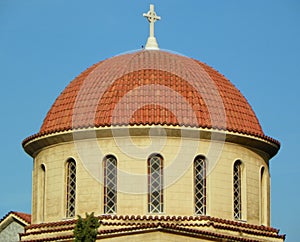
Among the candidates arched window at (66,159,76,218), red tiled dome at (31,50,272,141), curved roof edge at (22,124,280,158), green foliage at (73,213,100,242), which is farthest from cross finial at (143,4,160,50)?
green foliage at (73,213,100,242)

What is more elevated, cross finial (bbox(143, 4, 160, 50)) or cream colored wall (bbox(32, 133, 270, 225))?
cross finial (bbox(143, 4, 160, 50))

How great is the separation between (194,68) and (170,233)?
7.49m

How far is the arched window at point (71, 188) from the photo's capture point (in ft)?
141

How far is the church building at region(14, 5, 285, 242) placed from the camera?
4209 centimetres

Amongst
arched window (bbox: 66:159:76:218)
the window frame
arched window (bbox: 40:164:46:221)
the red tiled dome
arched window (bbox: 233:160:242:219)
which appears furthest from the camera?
arched window (bbox: 40:164:46:221)

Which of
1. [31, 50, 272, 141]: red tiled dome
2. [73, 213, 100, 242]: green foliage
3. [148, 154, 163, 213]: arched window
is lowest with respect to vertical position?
[73, 213, 100, 242]: green foliage

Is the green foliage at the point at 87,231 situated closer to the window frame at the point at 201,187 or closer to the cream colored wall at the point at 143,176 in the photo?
the cream colored wall at the point at 143,176

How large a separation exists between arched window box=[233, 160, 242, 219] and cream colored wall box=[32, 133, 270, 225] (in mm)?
149

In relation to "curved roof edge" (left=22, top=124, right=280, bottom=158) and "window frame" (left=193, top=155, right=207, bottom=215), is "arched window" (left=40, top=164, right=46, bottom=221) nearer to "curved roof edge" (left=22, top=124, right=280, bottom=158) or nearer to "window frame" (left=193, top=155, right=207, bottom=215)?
"curved roof edge" (left=22, top=124, right=280, bottom=158)

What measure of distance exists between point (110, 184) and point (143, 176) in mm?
1166

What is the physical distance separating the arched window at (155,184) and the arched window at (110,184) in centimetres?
116

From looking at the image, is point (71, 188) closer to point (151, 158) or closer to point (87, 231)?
point (151, 158)

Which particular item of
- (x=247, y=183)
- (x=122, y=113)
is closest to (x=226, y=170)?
(x=247, y=183)

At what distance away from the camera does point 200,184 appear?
1682 inches
